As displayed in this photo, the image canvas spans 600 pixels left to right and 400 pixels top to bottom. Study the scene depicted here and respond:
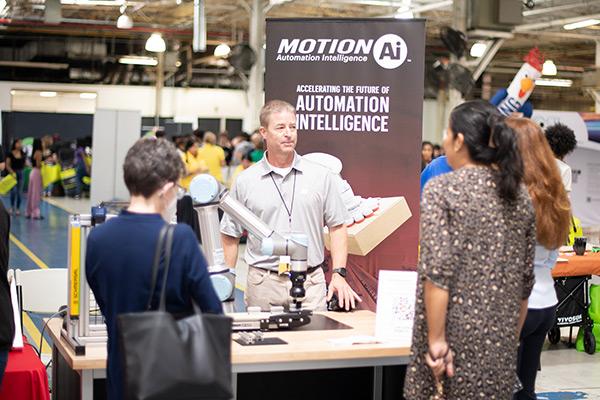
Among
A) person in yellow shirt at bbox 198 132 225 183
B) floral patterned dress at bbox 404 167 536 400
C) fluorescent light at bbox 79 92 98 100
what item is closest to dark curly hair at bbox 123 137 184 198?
floral patterned dress at bbox 404 167 536 400

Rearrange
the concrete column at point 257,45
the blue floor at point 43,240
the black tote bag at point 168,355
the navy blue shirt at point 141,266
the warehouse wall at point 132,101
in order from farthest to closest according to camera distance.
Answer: the warehouse wall at point 132,101 → the concrete column at point 257,45 → the blue floor at point 43,240 → the navy blue shirt at point 141,266 → the black tote bag at point 168,355

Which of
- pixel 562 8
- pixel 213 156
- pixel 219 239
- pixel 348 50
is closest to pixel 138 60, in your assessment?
pixel 213 156

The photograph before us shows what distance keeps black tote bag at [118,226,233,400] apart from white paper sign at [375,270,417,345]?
1.11 meters

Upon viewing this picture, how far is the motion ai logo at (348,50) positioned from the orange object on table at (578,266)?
6.88 ft

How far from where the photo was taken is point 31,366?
3.33 m

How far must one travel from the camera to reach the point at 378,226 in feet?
16.0

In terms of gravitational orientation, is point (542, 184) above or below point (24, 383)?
above

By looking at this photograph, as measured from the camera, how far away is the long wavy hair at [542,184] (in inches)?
127

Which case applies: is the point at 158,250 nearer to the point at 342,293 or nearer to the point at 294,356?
the point at 294,356

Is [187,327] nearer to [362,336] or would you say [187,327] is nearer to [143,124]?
[362,336]

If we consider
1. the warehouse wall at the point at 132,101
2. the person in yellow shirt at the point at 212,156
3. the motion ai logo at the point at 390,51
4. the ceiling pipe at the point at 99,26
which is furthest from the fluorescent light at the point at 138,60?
the motion ai logo at the point at 390,51

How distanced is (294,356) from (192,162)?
401 inches

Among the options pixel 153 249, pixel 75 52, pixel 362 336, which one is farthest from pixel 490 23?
pixel 75 52

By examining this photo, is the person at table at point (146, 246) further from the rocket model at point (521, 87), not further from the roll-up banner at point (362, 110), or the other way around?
the rocket model at point (521, 87)
